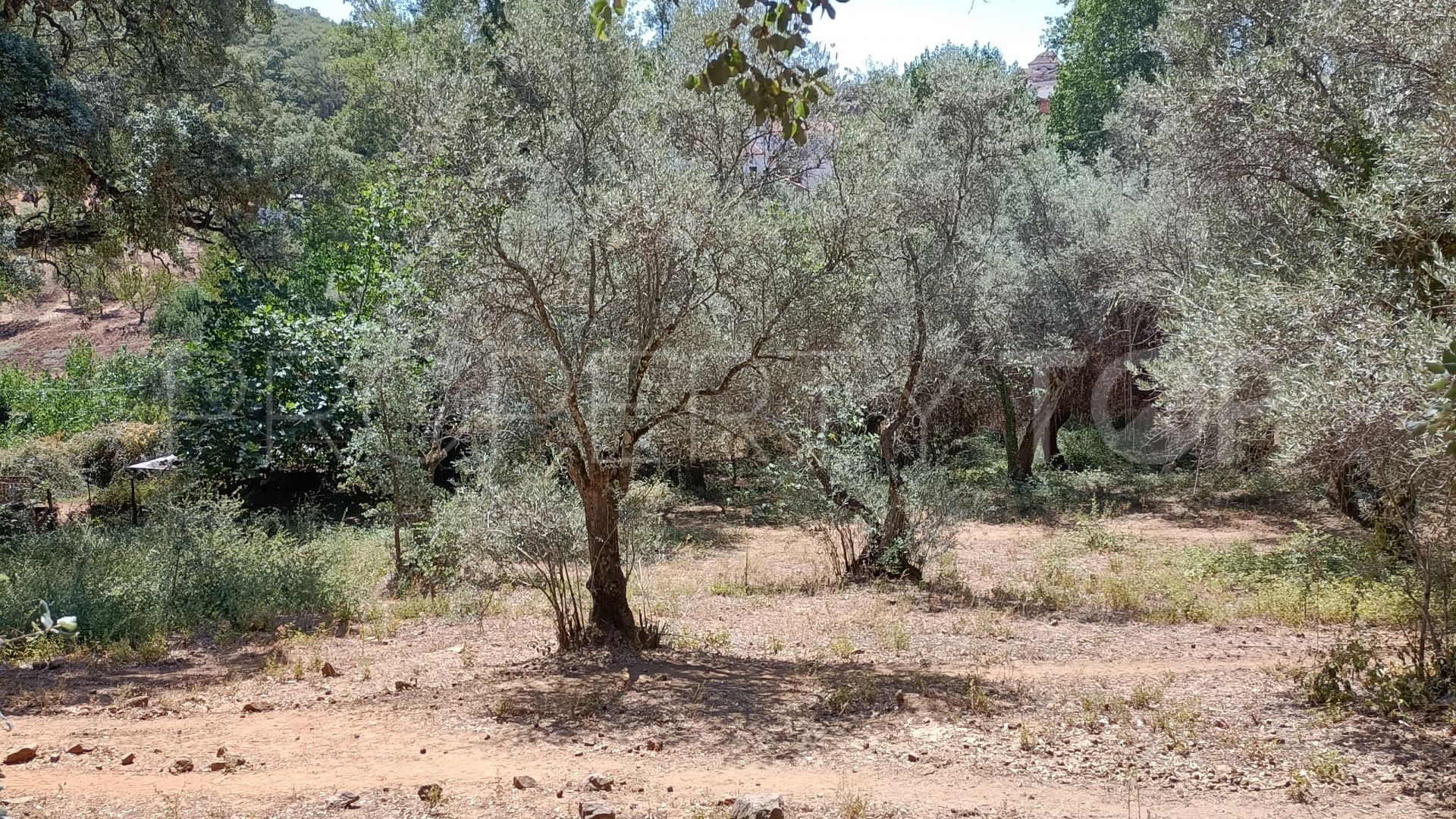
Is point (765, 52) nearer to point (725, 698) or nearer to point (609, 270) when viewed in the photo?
point (609, 270)

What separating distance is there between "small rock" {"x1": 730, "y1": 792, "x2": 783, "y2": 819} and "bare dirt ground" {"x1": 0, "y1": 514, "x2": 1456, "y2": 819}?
142 millimetres

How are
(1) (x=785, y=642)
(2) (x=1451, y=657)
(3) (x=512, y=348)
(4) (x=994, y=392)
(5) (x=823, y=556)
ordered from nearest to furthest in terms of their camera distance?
1. (2) (x=1451, y=657)
2. (3) (x=512, y=348)
3. (1) (x=785, y=642)
4. (5) (x=823, y=556)
5. (4) (x=994, y=392)

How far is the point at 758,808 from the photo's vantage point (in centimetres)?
449

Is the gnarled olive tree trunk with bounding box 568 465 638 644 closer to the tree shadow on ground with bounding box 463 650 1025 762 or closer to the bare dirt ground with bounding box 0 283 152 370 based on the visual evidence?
the tree shadow on ground with bounding box 463 650 1025 762

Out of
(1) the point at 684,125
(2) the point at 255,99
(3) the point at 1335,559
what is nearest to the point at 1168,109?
(3) the point at 1335,559

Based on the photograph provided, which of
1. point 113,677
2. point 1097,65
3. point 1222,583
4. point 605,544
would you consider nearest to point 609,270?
point 605,544

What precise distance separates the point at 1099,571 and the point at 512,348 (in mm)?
7986

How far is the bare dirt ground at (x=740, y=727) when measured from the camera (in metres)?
4.94

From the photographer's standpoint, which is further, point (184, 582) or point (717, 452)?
point (717, 452)

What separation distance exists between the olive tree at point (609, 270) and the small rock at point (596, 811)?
3.26 meters

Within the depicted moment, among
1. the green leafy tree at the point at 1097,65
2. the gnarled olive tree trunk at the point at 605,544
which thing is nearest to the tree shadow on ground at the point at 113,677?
the gnarled olive tree trunk at the point at 605,544

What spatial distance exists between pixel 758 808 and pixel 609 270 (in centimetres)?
411

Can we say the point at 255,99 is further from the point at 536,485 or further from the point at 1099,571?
the point at 1099,571

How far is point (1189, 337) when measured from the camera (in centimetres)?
987
